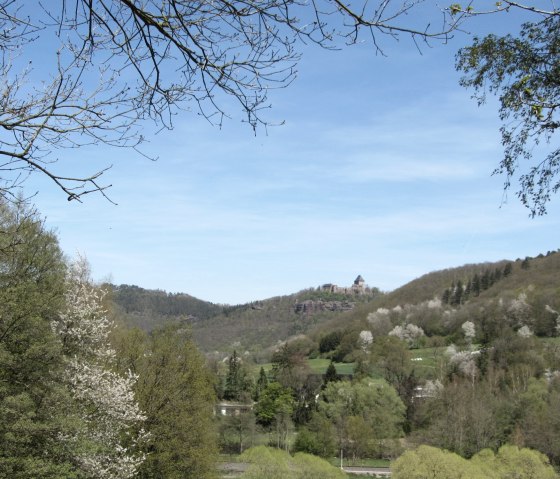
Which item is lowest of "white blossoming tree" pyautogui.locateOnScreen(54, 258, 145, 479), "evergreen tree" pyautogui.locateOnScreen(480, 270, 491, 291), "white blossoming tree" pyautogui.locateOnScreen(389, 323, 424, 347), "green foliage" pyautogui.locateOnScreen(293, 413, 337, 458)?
"green foliage" pyautogui.locateOnScreen(293, 413, 337, 458)

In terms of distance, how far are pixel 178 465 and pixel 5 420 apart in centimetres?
961

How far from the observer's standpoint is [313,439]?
44.6 metres

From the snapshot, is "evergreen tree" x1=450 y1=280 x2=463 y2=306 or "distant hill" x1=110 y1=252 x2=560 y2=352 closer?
"distant hill" x1=110 y1=252 x2=560 y2=352

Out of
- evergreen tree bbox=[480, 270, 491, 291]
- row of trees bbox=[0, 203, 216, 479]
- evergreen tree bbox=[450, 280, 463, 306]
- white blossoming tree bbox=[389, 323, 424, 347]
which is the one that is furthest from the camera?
evergreen tree bbox=[480, 270, 491, 291]

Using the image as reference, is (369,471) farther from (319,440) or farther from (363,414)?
(363,414)

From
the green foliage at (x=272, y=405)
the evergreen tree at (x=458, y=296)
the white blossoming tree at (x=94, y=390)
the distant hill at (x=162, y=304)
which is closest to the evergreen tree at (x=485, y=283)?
the evergreen tree at (x=458, y=296)

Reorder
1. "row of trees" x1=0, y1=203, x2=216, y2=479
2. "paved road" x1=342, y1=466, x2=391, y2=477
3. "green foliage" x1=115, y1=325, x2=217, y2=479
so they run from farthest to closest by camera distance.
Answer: "paved road" x1=342, y1=466, x2=391, y2=477 < "green foliage" x1=115, y1=325, x2=217, y2=479 < "row of trees" x1=0, y1=203, x2=216, y2=479

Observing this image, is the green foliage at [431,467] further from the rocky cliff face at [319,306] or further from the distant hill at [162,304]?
the rocky cliff face at [319,306]

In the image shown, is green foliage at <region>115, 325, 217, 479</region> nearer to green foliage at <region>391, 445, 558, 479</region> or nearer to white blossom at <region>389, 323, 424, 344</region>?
green foliage at <region>391, 445, 558, 479</region>

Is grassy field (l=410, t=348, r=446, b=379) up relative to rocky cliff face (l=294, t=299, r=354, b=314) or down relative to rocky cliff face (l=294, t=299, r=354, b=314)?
down

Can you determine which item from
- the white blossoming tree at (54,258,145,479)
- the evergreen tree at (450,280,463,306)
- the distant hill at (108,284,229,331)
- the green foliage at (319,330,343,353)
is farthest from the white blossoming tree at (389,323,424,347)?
the white blossoming tree at (54,258,145,479)

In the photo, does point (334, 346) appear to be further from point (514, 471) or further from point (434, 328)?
point (514, 471)

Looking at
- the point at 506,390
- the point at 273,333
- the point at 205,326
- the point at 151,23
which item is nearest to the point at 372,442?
the point at 506,390

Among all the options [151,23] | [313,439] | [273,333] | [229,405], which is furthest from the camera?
[273,333]
